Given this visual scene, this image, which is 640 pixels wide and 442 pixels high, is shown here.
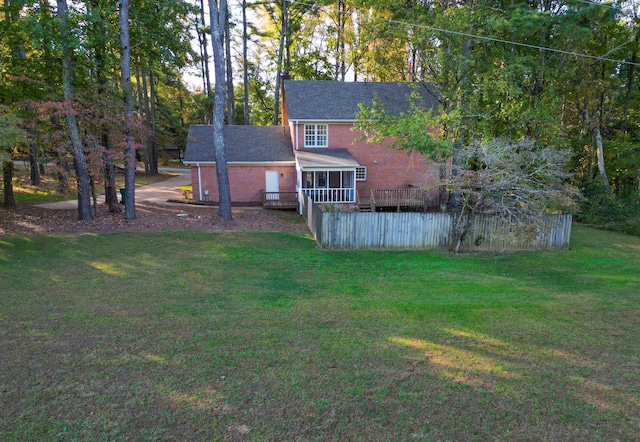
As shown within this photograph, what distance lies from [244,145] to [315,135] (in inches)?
177

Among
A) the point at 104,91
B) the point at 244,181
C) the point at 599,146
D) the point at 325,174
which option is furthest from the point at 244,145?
the point at 599,146

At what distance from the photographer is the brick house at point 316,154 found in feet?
71.5

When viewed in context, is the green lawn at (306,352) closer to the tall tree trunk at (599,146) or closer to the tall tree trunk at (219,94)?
Result: the tall tree trunk at (219,94)

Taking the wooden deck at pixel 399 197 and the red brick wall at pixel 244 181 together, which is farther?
the red brick wall at pixel 244 181

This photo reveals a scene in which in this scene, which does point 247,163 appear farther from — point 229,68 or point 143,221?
point 229,68

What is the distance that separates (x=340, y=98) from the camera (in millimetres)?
23406

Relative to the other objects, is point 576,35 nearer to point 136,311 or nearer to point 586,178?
point 586,178

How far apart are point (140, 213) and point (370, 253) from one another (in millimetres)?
10746

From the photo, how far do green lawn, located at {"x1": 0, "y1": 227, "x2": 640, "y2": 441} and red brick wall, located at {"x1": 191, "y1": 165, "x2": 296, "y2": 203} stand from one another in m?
12.1

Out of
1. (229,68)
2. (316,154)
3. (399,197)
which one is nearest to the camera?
(399,197)

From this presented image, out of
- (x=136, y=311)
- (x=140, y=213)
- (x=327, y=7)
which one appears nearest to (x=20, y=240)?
(x=140, y=213)

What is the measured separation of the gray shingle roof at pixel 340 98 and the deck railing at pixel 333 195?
442 centimetres

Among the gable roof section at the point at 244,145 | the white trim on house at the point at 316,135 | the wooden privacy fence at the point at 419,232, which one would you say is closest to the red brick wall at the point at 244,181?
the gable roof section at the point at 244,145

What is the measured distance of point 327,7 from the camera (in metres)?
31.0
